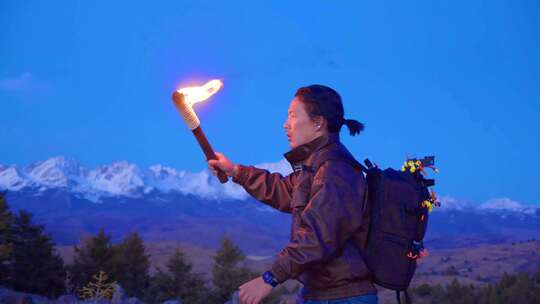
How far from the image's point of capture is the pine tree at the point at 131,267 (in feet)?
59.5

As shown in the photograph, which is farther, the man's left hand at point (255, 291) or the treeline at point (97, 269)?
the treeline at point (97, 269)

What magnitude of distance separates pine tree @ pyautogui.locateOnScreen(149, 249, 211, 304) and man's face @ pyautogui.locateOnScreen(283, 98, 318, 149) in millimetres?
13889

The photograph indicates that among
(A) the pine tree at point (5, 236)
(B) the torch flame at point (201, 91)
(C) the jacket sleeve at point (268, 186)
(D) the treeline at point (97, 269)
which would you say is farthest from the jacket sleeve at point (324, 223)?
(A) the pine tree at point (5, 236)

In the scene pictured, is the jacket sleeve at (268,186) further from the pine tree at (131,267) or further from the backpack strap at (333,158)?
the pine tree at (131,267)

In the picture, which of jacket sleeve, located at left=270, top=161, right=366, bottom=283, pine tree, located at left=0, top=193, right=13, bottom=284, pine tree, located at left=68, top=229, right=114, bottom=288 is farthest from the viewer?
pine tree, located at left=68, top=229, right=114, bottom=288

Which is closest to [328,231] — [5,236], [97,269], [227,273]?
[5,236]

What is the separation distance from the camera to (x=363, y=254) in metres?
2.77

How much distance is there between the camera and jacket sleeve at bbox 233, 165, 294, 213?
11.4ft

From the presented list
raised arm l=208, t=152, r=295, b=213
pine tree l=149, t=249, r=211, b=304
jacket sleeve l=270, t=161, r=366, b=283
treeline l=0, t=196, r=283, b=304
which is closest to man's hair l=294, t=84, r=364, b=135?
jacket sleeve l=270, t=161, r=366, b=283

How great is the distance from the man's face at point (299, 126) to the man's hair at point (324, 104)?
28 mm

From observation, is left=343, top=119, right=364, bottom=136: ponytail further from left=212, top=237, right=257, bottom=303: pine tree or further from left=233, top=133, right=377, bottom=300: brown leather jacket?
left=212, top=237, right=257, bottom=303: pine tree

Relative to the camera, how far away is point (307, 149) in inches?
118

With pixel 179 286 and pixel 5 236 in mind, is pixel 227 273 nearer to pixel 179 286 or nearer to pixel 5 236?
pixel 179 286

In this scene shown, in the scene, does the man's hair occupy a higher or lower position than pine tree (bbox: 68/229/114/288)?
lower
